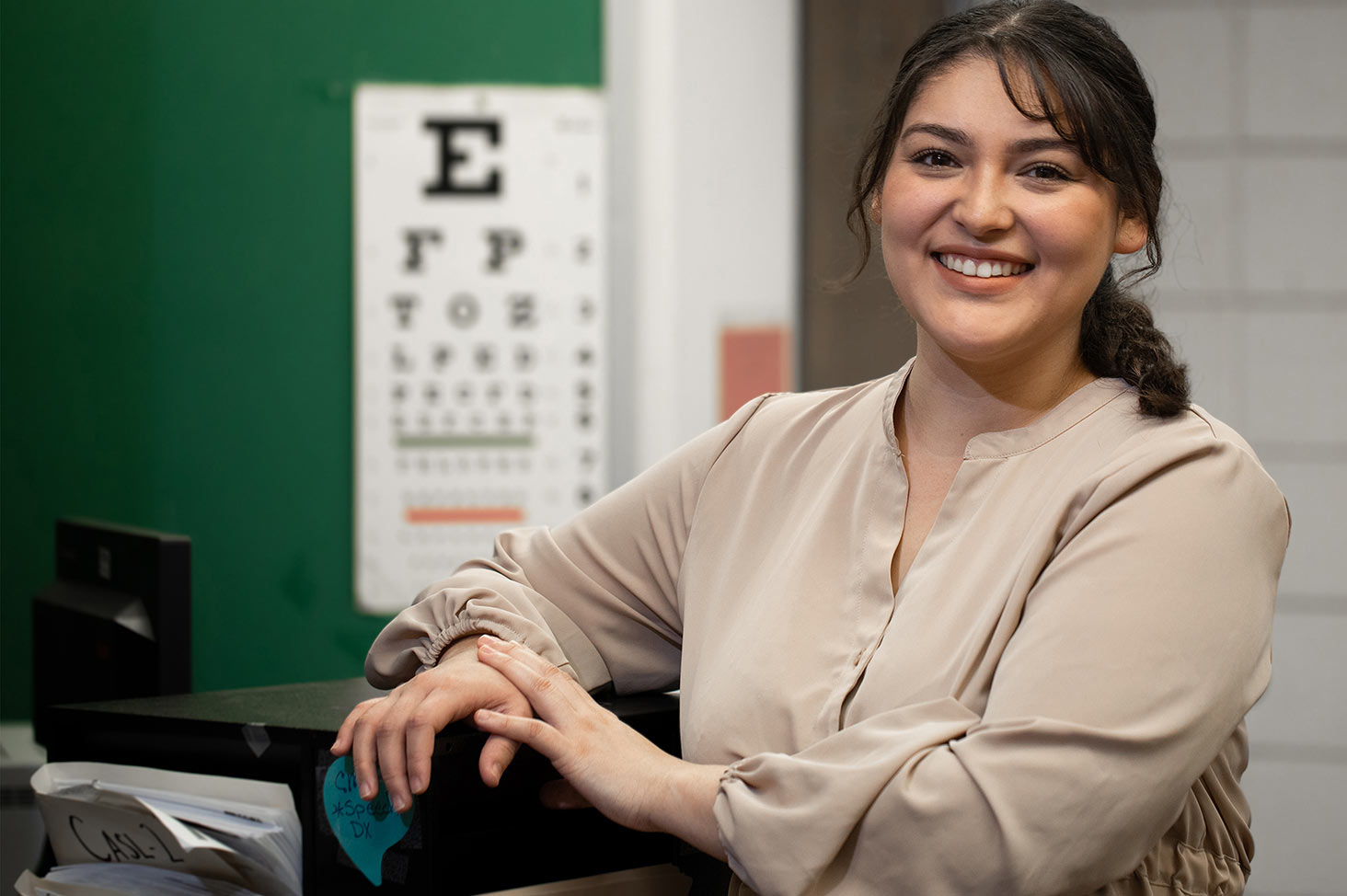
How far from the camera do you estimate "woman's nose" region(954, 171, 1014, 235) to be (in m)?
1.14

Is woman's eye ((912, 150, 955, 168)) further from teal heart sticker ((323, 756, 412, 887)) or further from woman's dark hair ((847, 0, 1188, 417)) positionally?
teal heart sticker ((323, 756, 412, 887))

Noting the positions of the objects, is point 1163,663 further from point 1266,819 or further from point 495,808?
point 1266,819

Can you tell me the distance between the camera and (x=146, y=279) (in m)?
2.59

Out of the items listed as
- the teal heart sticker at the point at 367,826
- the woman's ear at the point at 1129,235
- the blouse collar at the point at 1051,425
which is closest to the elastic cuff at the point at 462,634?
the teal heart sticker at the point at 367,826

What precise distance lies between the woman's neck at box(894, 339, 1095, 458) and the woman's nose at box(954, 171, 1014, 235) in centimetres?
14

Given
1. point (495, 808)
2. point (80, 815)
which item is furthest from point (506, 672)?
point (80, 815)

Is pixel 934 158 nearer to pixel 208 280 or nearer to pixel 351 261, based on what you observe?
pixel 351 261

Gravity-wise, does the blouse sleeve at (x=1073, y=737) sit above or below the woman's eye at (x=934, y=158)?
below

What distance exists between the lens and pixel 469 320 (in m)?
2.71

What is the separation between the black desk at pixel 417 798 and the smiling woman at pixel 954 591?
0.13 feet

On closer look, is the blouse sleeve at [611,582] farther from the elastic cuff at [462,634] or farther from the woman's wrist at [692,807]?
the woman's wrist at [692,807]

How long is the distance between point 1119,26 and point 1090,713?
2.40m

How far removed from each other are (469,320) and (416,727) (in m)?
1.70

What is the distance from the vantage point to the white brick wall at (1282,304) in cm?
287
